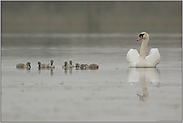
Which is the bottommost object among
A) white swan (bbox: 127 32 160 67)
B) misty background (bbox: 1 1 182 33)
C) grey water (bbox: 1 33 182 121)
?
grey water (bbox: 1 33 182 121)

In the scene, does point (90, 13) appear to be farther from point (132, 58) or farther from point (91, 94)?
point (91, 94)

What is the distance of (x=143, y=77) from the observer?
1389 centimetres

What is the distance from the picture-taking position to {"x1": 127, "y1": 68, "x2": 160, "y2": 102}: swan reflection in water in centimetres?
1095

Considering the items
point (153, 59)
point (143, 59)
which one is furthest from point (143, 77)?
point (153, 59)

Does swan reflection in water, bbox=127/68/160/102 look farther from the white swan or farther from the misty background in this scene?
the misty background

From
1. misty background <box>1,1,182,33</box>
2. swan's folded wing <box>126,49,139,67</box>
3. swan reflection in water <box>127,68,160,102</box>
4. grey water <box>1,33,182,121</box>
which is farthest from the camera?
misty background <box>1,1,182,33</box>

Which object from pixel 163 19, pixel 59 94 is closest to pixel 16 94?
pixel 59 94

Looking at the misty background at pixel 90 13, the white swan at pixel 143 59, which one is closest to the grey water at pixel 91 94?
the white swan at pixel 143 59

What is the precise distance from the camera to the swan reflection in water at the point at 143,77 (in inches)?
431

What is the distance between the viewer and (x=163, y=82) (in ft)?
42.2

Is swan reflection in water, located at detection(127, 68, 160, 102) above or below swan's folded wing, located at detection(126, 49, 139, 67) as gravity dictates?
below

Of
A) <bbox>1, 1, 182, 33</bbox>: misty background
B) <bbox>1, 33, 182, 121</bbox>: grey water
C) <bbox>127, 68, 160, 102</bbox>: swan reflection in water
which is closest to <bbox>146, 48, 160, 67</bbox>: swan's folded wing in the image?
<bbox>127, 68, 160, 102</bbox>: swan reflection in water

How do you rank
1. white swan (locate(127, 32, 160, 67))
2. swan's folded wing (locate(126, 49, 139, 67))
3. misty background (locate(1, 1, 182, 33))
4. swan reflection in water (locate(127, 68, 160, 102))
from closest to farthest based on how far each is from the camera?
swan reflection in water (locate(127, 68, 160, 102))
white swan (locate(127, 32, 160, 67))
swan's folded wing (locate(126, 49, 139, 67))
misty background (locate(1, 1, 182, 33))

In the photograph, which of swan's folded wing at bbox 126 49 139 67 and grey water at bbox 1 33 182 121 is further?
swan's folded wing at bbox 126 49 139 67
